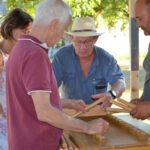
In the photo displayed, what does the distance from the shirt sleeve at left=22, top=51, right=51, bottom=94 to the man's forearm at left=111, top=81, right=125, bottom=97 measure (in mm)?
1316

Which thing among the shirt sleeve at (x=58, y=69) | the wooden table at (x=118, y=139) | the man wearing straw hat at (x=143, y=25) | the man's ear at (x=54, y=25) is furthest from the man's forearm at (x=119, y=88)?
the man's ear at (x=54, y=25)

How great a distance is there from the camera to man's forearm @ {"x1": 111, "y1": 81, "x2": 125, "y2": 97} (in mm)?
2494

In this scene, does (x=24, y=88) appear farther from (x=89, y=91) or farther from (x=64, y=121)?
(x=89, y=91)

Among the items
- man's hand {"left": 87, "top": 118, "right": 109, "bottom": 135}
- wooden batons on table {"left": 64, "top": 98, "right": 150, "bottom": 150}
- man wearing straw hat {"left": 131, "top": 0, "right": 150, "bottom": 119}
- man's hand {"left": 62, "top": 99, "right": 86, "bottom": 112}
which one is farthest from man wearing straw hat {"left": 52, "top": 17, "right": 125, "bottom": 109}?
man's hand {"left": 87, "top": 118, "right": 109, "bottom": 135}

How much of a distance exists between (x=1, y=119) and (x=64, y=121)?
3.49 ft

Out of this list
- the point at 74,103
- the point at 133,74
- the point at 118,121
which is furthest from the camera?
the point at 133,74

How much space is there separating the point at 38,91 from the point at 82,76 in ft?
4.79

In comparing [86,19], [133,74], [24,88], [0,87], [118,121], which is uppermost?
[86,19]

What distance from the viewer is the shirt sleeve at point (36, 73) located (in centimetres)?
126

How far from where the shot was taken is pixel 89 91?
2.68 meters

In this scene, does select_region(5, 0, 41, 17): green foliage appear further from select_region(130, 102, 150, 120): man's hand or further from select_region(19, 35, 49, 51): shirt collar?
select_region(19, 35, 49, 51): shirt collar

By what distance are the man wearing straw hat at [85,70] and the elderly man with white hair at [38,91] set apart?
1.20 meters

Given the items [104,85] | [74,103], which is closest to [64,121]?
[74,103]

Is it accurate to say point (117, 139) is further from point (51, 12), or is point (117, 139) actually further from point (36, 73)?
point (51, 12)
